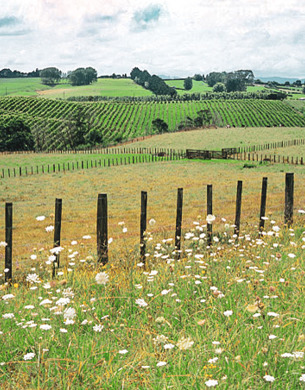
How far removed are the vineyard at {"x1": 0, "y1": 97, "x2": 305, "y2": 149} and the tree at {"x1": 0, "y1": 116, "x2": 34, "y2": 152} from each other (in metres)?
21.1

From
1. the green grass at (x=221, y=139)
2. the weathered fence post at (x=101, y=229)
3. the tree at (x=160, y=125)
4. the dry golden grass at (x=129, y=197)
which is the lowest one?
the dry golden grass at (x=129, y=197)

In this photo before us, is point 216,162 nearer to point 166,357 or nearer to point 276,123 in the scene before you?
point 166,357

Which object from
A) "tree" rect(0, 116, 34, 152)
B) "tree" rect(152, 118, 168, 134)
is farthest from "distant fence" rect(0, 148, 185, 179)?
"tree" rect(152, 118, 168, 134)

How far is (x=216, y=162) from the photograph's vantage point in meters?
61.0

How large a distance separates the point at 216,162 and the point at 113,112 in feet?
343

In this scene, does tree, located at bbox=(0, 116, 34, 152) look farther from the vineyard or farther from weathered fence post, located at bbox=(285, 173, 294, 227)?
weathered fence post, located at bbox=(285, 173, 294, 227)

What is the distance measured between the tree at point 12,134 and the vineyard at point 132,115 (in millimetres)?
21062

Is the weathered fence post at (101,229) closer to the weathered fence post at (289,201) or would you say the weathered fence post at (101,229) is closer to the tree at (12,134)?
the weathered fence post at (289,201)

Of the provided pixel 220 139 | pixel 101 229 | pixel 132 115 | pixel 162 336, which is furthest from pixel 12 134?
pixel 162 336

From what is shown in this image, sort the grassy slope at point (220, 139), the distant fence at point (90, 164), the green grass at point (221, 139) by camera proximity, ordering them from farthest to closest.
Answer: the grassy slope at point (220, 139) → the green grass at point (221, 139) → the distant fence at point (90, 164)

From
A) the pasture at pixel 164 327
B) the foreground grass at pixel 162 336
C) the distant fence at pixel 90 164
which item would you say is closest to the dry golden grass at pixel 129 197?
the pasture at pixel 164 327

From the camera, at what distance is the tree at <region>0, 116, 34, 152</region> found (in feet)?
310

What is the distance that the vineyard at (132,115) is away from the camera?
130250mm

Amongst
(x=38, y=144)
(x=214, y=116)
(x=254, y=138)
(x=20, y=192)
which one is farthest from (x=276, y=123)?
(x=20, y=192)
